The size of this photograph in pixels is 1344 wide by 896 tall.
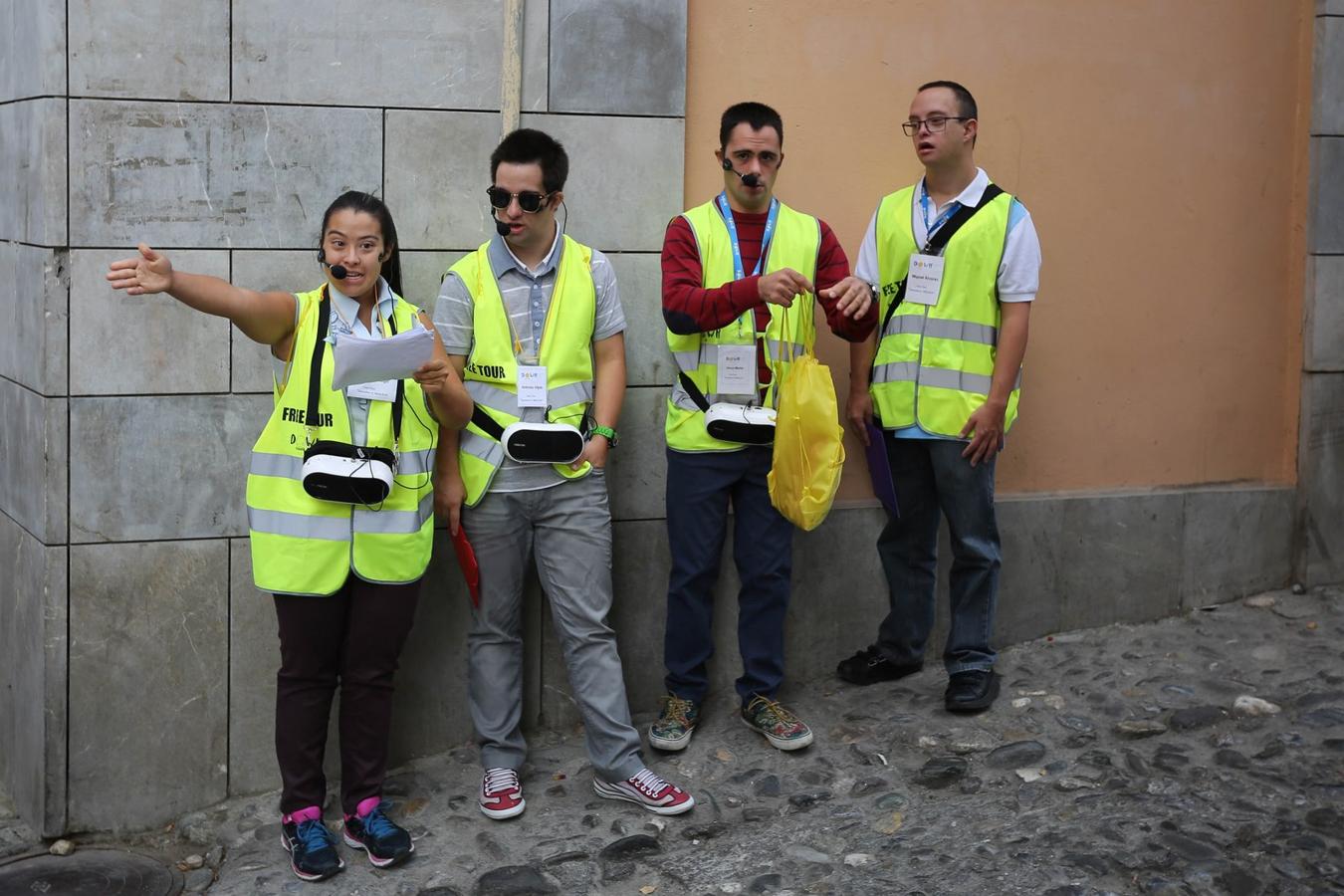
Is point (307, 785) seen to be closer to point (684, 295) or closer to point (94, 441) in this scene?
point (94, 441)

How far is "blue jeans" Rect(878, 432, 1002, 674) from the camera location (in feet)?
17.7

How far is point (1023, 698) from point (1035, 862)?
120cm

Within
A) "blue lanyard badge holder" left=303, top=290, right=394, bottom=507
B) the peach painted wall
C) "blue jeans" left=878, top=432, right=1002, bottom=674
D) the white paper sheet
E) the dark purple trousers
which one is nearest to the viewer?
the white paper sheet

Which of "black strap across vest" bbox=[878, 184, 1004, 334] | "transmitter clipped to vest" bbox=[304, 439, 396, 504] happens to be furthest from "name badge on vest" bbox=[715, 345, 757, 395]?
"transmitter clipped to vest" bbox=[304, 439, 396, 504]

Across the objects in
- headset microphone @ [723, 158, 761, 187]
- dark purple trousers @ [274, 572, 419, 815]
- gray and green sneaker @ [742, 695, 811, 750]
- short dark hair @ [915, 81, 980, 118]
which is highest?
short dark hair @ [915, 81, 980, 118]

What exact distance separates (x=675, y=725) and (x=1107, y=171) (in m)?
2.80

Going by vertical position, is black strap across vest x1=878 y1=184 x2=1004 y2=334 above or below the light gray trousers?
above

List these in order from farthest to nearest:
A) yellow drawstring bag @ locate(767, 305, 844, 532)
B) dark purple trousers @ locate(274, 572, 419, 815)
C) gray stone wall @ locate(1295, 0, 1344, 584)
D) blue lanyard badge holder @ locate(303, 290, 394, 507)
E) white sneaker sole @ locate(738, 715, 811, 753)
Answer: gray stone wall @ locate(1295, 0, 1344, 584), white sneaker sole @ locate(738, 715, 811, 753), yellow drawstring bag @ locate(767, 305, 844, 532), dark purple trousers @ locate(274, 572, 419, 815), blue lanyard badge holder @ locate(303, 290, 394, 507)

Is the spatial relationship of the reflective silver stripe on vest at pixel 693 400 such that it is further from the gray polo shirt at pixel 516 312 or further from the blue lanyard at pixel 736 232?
the gray polo shirt at pixel 516 312

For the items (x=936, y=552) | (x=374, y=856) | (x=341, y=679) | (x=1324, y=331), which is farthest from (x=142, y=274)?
(x=1324, y=331)

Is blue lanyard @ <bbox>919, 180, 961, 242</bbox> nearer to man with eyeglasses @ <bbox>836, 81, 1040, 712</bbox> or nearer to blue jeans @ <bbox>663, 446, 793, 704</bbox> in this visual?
man with eyeglasses @ <bbox>836, 81, 1040, 712</bbox>

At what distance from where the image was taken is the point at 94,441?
4.88 meters

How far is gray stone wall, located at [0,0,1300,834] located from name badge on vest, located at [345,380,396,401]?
0.70m

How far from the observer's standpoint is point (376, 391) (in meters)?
4.50
